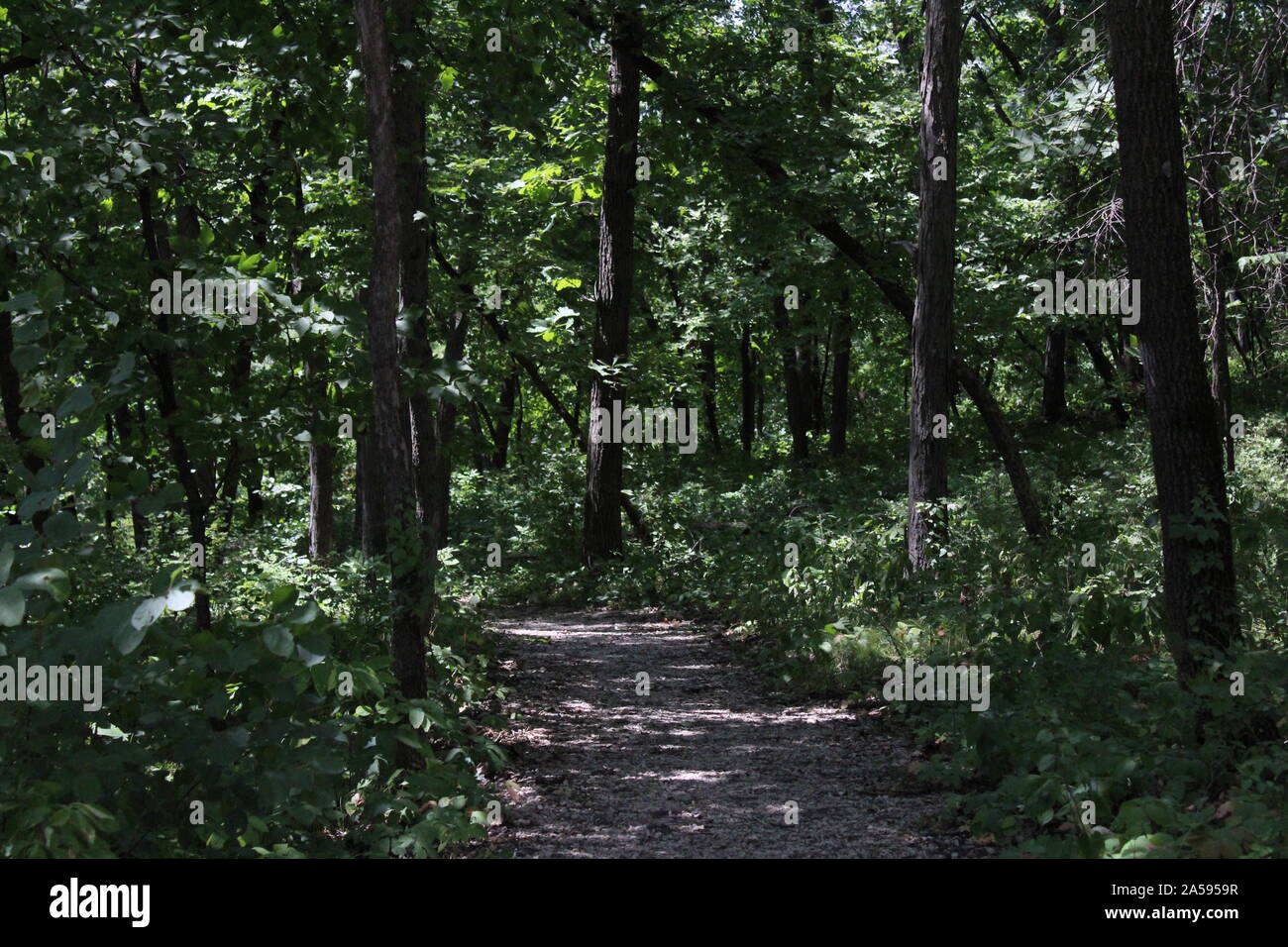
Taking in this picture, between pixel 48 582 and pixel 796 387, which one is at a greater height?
pixel 796 387

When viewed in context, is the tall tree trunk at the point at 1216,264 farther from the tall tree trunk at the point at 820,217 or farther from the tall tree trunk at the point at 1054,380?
the tall tree trunk at the point at 1054,380

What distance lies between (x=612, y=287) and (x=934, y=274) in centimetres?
577

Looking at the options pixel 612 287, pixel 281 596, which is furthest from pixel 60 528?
pixel 612 287

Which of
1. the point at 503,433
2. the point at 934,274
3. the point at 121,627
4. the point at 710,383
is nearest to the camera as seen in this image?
the point at 121,627

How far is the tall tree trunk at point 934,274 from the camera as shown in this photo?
35.4 ft

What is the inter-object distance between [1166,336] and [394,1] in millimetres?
5517

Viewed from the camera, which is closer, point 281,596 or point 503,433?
point 281,596

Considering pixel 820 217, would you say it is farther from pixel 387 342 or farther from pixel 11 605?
pixel 11 605

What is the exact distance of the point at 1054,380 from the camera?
2405 cm

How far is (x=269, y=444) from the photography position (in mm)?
6469

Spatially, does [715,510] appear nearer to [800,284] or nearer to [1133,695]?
[800,284]

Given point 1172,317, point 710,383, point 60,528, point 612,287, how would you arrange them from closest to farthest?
point 60,528 < point 1172,317 < point 612,287 < point 710,383

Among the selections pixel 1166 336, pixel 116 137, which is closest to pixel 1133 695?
pixel 1166 336

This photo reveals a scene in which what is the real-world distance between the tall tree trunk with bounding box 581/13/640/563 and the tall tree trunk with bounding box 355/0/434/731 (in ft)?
27.6
